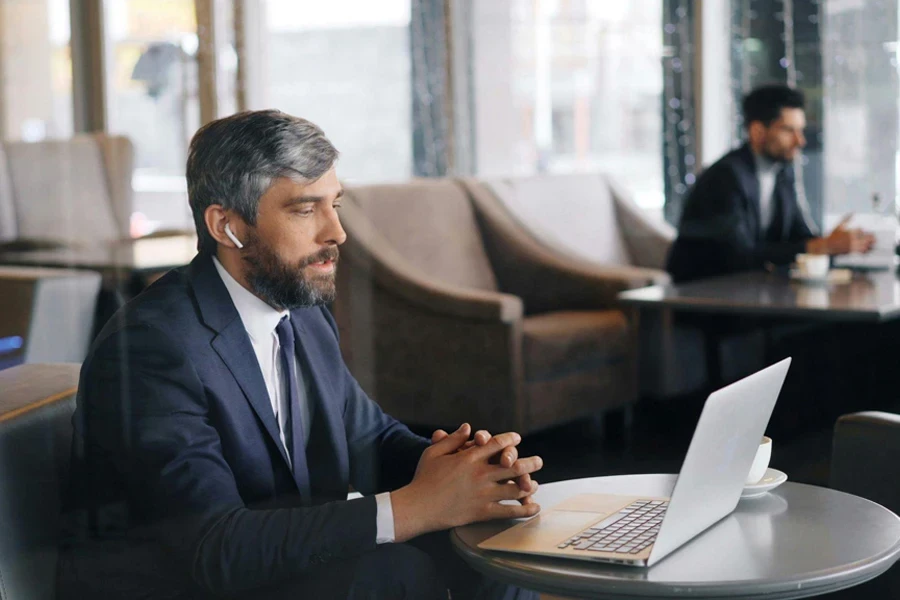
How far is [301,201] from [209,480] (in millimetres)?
307

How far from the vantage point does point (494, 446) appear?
1.06 meters

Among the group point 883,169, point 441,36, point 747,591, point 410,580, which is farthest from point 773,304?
point 747,591

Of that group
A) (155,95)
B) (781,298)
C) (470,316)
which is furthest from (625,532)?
(781,298)

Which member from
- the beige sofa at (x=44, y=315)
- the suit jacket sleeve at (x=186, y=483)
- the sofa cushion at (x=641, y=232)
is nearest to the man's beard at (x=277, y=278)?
the suit jacket sleeve at (x=186, y=483)

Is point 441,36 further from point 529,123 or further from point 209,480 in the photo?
point 209,480

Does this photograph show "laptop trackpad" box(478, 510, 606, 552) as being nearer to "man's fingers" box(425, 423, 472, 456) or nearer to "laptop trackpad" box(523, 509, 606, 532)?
"laptop trackpad" box(523, 509, 606, 532)

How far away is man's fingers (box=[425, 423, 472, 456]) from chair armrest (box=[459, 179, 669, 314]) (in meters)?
1.16

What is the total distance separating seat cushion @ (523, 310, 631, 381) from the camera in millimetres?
2078

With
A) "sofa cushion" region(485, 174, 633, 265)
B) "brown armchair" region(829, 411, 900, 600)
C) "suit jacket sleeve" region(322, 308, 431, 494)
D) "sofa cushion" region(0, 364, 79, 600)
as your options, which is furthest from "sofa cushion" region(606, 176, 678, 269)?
"sofa cushion" region(0, 364, 79, 600)

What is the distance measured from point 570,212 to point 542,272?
550 millimetres

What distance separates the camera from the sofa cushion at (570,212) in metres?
2.64

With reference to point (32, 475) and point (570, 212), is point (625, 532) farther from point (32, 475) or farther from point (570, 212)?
point (570, 212)

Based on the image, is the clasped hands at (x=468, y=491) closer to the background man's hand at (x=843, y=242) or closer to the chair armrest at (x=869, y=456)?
the chair armrest at (x=869, y=456)

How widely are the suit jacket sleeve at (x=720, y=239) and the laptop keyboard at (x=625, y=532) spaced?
142 cm
